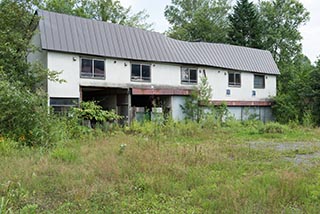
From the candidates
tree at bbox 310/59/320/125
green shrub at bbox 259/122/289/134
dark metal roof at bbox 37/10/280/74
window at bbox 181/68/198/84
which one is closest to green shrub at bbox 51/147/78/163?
dark metal roof at bbox 37/10/280/74

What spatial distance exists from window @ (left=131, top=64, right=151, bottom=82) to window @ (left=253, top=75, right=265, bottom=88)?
9574mm

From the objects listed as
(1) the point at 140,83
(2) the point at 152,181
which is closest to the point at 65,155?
(2) the point at 152,181

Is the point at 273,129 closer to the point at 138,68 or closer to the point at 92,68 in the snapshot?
the point at 138,68

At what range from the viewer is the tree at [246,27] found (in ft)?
104

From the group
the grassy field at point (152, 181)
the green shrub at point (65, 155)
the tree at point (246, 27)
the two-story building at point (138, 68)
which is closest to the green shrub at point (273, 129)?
the two-story building at point (138, 68)

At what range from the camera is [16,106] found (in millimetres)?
8383

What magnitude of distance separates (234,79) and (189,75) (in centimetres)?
415

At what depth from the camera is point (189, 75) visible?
64.9 feet

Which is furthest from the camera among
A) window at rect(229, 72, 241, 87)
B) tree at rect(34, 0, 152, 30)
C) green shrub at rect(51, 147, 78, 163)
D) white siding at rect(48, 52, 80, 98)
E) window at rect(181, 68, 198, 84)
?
tree at rect(34, 0, 152, 30)

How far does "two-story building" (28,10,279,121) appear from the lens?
15.1 m

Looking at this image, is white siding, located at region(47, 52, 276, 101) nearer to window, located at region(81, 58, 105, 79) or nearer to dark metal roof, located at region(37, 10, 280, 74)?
window, located at region(81, 58, 105, 79)

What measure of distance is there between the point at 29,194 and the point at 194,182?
2633 mm

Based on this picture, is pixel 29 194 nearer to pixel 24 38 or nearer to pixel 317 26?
pixel 24 38

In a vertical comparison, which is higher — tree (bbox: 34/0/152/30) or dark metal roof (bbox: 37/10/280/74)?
tree (bbox: 34/0/152/30)
